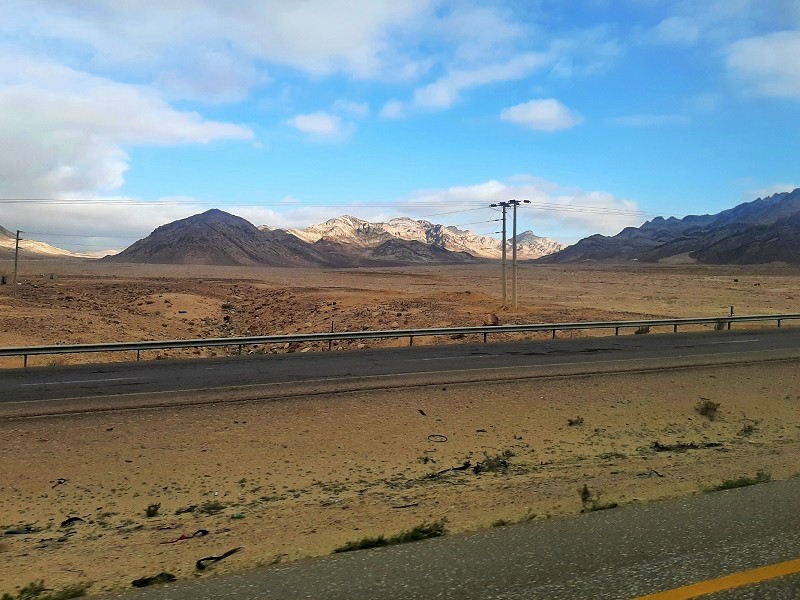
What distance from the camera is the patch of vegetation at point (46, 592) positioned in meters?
5.33

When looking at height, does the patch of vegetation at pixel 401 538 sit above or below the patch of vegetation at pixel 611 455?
above

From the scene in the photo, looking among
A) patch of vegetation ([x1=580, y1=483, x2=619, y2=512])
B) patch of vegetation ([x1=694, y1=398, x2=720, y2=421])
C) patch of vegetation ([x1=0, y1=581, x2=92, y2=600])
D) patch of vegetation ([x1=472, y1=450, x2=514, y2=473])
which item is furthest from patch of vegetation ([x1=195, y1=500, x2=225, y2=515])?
patch of vegetation ([x1=694, y1=398, x2=720, y2=421])

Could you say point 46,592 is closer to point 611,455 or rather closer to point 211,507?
point 211,507

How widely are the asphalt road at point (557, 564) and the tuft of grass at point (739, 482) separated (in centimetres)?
115

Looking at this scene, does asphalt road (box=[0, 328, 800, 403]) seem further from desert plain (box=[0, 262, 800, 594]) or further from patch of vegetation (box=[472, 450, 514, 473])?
patch of vegetation (box=[472, 450, 514, 473])

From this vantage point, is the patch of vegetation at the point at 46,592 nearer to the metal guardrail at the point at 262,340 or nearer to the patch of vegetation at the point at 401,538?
the patch of vegetation at the point at 401,538

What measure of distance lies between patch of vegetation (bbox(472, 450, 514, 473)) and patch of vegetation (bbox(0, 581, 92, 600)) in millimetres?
6309

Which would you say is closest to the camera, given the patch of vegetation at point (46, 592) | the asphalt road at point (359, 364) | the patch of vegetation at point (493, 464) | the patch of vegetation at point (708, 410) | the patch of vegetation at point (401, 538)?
the patch of vegetation at point (46, 592)

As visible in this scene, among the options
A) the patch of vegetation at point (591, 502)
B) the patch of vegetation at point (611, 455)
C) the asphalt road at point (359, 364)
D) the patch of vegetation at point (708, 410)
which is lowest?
the patch of vegetation at point (611, 455)

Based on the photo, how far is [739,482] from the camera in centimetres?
812

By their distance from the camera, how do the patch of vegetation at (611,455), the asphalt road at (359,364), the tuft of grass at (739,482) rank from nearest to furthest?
the tuft of grass at (739,482), the patch of vegetation at (611,455), the asphalt road at (359,364)

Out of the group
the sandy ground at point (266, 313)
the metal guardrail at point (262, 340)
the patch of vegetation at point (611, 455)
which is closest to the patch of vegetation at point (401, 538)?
the patch of vegetation at point (611, 455)

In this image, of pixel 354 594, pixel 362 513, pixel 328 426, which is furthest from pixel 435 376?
pixel 354 594

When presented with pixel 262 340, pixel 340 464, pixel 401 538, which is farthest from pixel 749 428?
pixel 262 340
